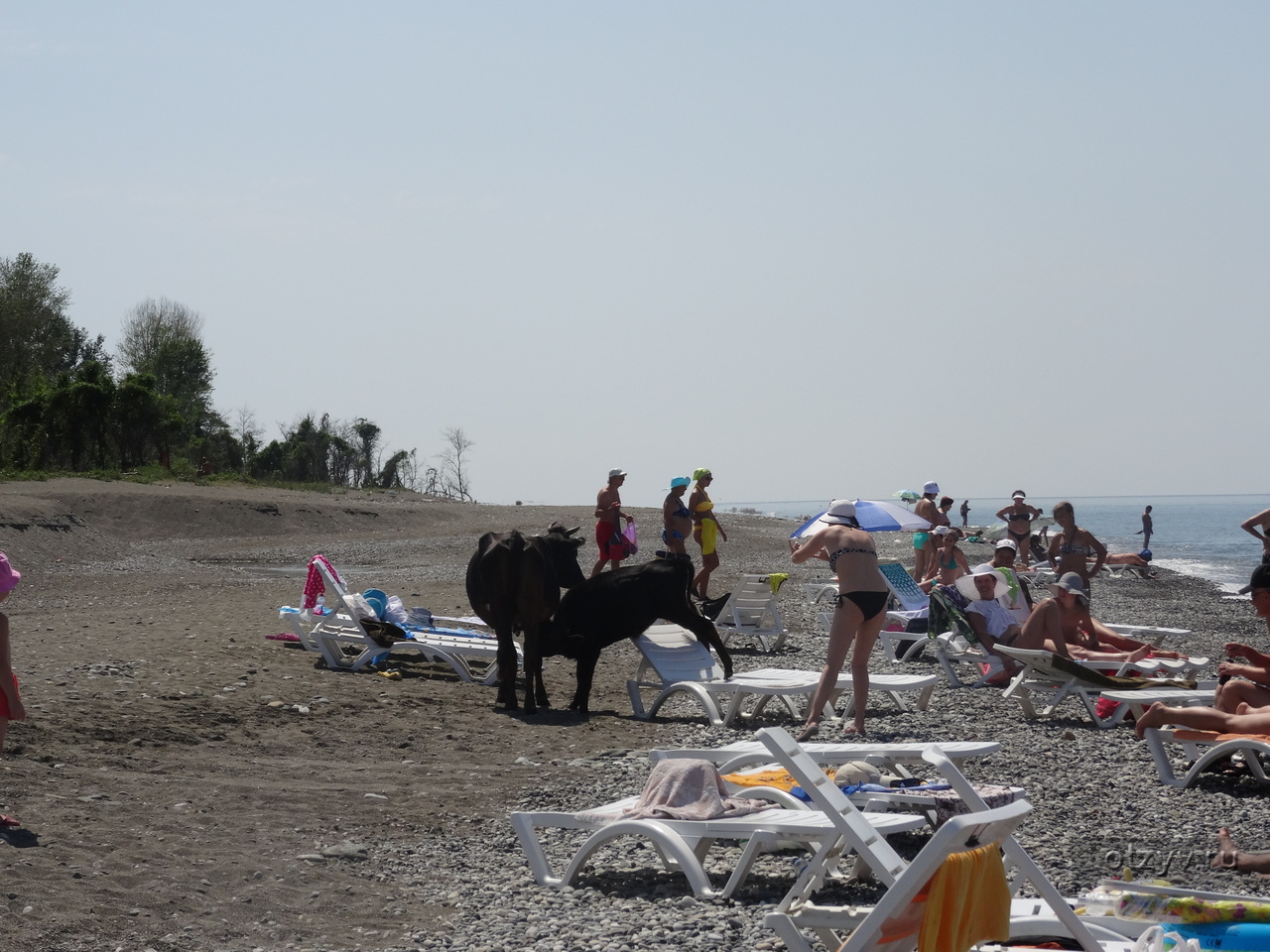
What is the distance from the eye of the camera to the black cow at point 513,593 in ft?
30.8

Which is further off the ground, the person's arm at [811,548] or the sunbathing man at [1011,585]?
the person's arm at [811,548]

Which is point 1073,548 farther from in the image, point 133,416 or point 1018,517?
point 133,416

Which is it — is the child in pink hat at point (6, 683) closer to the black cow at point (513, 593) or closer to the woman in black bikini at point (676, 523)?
the black cow at point (513, 593)

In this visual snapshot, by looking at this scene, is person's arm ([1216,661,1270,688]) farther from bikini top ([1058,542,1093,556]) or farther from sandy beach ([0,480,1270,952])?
bikini top ([1058,542,1093,556])

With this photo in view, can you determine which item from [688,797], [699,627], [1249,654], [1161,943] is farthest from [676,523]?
[1161,943]

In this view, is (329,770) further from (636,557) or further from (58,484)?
(58,484)

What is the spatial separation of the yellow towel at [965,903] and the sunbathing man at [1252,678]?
4320mm

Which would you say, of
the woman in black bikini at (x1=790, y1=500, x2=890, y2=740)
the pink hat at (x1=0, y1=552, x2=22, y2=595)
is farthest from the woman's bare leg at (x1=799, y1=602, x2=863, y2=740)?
the pink hat at (x1=0, y1=552, x2=22, y2=595)

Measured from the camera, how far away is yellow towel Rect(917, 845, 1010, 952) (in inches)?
122

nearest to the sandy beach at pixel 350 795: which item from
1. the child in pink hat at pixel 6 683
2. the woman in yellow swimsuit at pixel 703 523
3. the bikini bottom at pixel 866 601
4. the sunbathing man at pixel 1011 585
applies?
the child in pink hat at pixel 6 683

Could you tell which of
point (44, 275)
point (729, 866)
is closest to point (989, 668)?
point (729, 866)

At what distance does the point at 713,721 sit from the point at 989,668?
329 centimetres

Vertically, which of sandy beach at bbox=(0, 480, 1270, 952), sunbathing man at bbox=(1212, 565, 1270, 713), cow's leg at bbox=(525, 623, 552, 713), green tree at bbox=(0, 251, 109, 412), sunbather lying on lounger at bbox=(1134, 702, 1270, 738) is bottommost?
sandy beach at bbox=(0, 480, 1270, 952)

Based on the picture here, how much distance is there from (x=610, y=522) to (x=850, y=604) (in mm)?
6809
